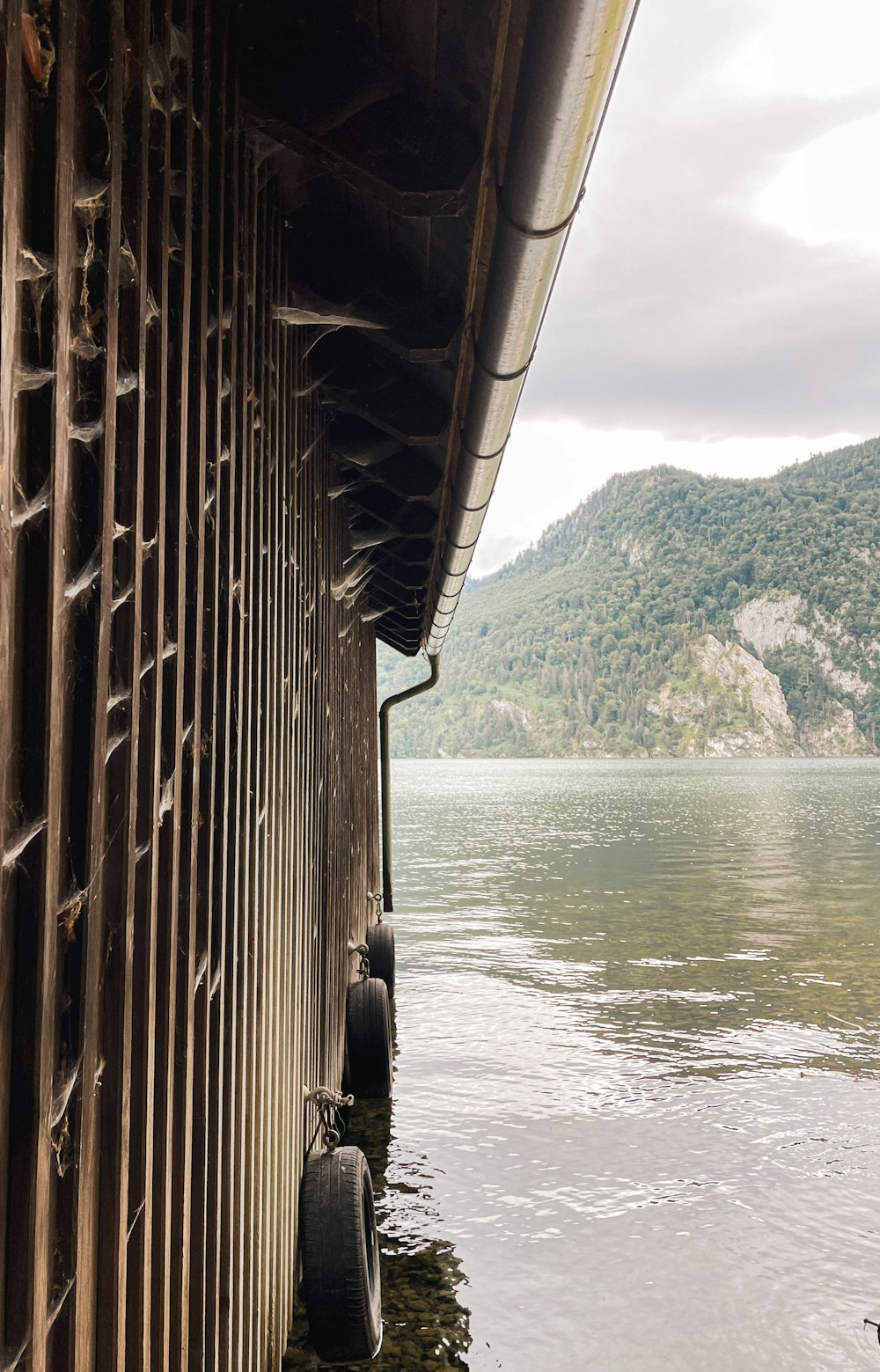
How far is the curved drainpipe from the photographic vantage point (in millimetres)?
1771

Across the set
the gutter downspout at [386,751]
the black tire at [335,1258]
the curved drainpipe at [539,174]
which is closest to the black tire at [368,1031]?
the black tire at [335,1258]

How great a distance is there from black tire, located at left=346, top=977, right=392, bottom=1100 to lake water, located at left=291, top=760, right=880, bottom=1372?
45 cm

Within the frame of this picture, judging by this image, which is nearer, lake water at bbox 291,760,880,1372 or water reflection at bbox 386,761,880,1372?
lake water at bbox 291,760,880,1372

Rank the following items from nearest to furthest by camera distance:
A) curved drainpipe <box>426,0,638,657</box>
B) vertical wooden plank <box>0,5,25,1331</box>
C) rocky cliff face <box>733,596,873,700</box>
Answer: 1. vertical wooden plank <box>0,5,25,1331</box>
2. curved drainpipe <box>426,0,638,657</box>
3. rocky cliff face <box>733,596,873,700</box>

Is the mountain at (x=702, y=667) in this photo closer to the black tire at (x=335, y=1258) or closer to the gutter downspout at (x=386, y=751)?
the gutter downspout at (x=386, y=751)

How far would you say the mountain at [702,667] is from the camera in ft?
530

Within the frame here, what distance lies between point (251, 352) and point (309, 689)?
7.36 ft

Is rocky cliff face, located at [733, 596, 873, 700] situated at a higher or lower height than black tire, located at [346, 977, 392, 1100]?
higher

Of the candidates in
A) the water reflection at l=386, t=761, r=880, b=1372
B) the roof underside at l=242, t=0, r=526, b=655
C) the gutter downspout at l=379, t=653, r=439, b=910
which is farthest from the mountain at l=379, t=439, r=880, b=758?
the roof underside at l=242, t=0, r=526, b=655

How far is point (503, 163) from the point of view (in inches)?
90.3

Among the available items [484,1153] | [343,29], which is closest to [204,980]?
[343,29]

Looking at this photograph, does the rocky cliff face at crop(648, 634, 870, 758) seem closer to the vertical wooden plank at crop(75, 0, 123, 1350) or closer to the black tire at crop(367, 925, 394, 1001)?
the black tire at crop(367, 925, 394, 1001)

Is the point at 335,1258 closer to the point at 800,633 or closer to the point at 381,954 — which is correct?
the point at 381,954

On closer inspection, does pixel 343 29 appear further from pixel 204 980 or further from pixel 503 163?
pixel 204 980
